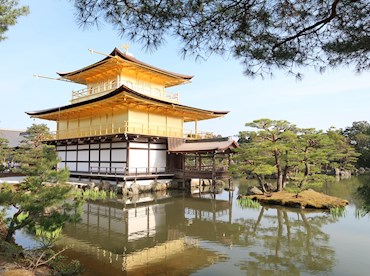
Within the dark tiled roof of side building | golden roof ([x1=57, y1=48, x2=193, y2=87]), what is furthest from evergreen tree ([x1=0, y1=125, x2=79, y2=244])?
the dark tiled roof of side building

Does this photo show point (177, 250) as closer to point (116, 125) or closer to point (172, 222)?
point (172, 222)

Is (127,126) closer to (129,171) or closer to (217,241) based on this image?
(129,171)

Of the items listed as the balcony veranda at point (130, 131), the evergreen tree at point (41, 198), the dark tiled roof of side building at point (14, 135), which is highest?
the dark tiled roof of side building at point (14, 135)

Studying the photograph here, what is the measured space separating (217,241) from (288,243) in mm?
1933

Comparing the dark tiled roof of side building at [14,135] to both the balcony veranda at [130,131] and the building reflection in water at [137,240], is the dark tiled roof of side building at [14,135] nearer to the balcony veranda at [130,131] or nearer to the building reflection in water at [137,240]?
the balcony veranda at [130,131]

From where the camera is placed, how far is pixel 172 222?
1077 centimetres

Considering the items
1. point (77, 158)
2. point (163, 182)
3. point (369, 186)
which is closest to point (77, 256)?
point (369, 186)

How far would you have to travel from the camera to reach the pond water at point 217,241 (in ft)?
21.0

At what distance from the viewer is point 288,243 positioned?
8211 mm

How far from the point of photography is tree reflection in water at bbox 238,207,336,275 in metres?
6.42

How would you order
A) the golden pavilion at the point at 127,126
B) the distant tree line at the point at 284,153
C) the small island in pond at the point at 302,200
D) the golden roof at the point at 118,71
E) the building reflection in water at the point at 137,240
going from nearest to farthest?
the building reflection in water at the point at 137,240 → the small island in pond at the point at 302,200 → the distant tree line at the point at 284,153 → the golden pavilion at the point at 127,126 → the golden roof at the point at 118,71

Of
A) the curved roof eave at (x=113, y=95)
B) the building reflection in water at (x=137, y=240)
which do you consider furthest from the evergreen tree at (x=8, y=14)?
the curved roof eave at (x=113, y=95)

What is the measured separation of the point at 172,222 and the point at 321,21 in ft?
27.8

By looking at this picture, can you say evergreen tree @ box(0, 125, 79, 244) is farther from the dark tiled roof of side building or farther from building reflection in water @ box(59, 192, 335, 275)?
the dark tiled roof of side building
